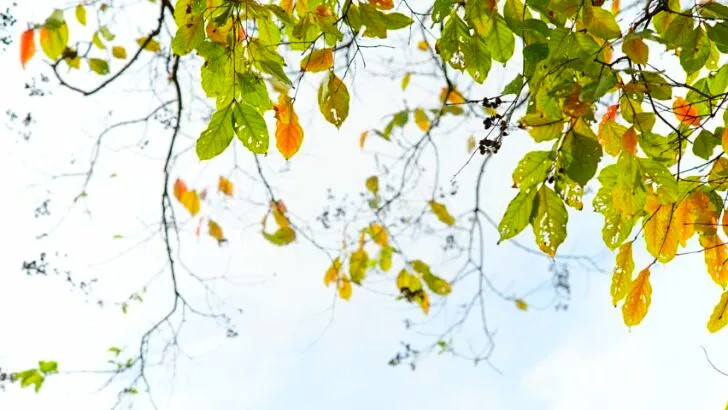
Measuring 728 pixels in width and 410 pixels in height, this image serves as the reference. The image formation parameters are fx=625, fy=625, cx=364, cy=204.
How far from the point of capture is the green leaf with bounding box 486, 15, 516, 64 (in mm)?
1043

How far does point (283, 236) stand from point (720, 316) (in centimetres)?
198

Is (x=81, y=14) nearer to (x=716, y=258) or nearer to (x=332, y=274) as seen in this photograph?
(x=332, y=274)

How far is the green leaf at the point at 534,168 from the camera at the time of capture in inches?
34.9

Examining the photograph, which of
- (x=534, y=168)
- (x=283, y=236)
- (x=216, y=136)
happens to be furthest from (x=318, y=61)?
(x=283, y=236)

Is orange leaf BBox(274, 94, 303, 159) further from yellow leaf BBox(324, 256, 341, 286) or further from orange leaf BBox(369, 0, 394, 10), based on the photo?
yellow leaf BBox(324, 256, 341, 286)

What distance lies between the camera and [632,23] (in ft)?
3.68

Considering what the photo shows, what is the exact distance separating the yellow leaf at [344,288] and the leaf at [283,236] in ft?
0.96

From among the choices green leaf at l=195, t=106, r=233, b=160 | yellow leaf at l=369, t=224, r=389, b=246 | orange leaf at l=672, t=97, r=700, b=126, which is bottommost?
green leaf at l=195, t=106, r=233, b=160

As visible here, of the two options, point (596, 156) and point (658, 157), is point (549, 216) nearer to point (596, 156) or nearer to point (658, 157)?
point (596, 156)

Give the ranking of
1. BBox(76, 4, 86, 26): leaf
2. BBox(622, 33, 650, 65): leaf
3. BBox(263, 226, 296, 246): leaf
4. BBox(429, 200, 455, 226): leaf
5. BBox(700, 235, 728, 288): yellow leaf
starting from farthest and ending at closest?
1. BBox(429, 200, 455, 226): leaf
2. BBox(263, 226, 296, 246): leaf
3. BBox(76, 4, 86, 26): leaf
4. BBox(700, 235, 728, 288): yellow leaf
5. BBox(622, 33, 650, 65): leaf

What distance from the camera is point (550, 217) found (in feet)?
2.89

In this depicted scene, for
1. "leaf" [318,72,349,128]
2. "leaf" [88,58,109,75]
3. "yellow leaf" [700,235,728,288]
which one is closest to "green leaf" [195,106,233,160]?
"leaf" [318,72,349,128]

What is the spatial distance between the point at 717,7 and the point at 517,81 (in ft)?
0.88

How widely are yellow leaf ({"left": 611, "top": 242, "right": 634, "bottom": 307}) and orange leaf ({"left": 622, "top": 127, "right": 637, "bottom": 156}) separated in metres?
0.18
